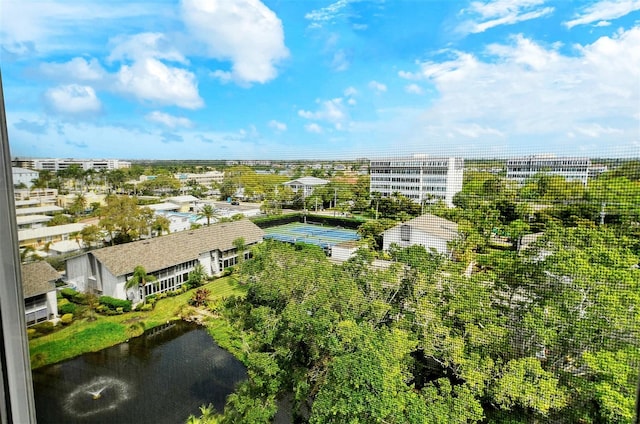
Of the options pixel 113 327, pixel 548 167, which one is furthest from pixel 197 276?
pixel 548 167

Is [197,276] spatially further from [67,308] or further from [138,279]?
[67,308]

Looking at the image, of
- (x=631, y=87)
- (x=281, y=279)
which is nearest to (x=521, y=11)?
(x=631, y=87)

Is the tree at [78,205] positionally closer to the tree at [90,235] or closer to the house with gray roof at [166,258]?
the tree at [90,235]

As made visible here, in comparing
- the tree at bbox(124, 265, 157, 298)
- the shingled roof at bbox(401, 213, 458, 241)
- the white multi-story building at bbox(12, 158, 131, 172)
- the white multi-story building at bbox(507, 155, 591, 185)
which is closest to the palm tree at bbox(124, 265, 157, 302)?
the tree at bbox(124, 265, 157, 298)

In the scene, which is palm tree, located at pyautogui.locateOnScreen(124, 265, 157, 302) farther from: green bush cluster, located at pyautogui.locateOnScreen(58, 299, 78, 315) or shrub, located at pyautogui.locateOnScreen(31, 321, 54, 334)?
shrub, located at pyautogui.locateOnScreen(31, 321, 54, 334)

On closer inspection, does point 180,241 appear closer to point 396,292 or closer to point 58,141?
point 58,141
